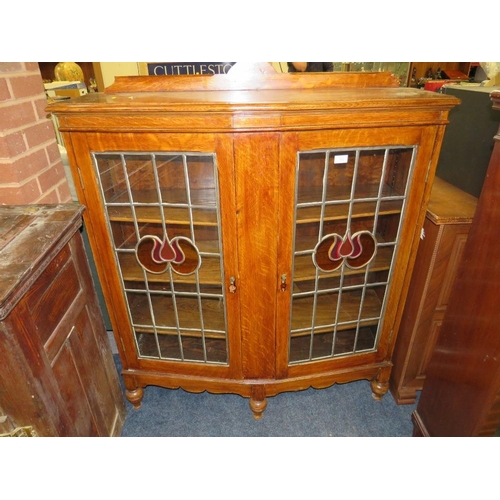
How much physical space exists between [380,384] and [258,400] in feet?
2.01

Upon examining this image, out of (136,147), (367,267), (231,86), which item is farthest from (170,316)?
(231,86)

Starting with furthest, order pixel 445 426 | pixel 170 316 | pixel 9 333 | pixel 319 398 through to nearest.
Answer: pixel 319 398 → pixel 170 316 → pixel 445 426 → pixel 9 333

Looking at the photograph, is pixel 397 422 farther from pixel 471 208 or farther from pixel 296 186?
pixel 296 186

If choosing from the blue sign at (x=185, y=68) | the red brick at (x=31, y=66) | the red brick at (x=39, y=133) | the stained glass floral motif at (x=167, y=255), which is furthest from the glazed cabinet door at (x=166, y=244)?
the blue sign at (x=185, y=68)

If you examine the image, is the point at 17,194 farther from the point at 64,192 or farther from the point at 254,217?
the point at 254,217

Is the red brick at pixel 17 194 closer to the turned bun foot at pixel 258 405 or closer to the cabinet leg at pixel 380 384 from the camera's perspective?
the turned bun foot at pixel 258 405

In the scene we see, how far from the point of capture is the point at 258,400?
1.68 metres

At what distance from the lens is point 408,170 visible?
4.24 feet

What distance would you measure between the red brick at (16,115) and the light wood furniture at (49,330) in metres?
0.30

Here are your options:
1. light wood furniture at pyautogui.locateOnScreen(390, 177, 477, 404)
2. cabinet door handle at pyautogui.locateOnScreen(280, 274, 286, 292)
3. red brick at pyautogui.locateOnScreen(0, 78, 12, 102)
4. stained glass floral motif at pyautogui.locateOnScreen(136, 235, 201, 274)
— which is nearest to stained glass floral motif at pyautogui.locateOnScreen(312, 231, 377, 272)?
cabinet door handle at pyautogui.locateOnScreen(280, 274, 286, 292)

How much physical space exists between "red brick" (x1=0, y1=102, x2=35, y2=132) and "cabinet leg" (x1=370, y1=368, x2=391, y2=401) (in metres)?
1.87

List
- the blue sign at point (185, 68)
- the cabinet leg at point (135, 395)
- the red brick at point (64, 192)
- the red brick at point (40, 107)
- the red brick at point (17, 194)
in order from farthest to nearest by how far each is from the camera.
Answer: the blue sign at point (185, 68)
the cabinet leg at point (135, 395)
the red brick at point (64, 192)
the red brick at point (40, 107)
the red brick at point (17, 194)

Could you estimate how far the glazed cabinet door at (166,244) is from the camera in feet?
3.96
